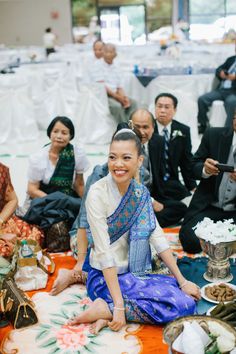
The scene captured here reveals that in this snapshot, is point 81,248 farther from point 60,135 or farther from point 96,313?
point 60,135

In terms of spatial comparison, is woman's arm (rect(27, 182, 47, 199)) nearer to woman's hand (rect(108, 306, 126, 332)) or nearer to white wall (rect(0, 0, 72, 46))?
woman's hand (rect(108, 306, 126, 332))

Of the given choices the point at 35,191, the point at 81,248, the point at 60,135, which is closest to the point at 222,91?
the point at 60,135

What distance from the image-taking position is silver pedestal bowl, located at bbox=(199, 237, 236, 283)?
2.72 meters

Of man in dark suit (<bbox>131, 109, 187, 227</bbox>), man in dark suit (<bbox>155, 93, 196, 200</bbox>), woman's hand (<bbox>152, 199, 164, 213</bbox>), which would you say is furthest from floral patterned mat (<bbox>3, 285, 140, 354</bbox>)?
man in dark suit (<bbox>155, 93, 196, 200</bbox>)

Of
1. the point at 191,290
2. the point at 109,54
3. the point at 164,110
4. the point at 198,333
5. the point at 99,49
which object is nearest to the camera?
the point at 198,333

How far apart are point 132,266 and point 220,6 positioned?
16656mm

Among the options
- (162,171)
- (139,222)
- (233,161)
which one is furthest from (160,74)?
(139,222)

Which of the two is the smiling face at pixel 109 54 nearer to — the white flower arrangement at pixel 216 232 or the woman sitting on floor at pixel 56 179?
the woman sitting on floor at pixel 56 179

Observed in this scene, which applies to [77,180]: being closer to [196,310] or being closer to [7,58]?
[196,310]

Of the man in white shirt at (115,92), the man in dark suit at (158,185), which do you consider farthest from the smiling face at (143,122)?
the man in white shirt at (115,92)

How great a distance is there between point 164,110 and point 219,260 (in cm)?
153

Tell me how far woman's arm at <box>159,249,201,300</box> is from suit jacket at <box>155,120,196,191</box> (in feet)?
4.80

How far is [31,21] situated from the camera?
18844 mm

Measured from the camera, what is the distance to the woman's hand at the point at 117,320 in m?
2.34
